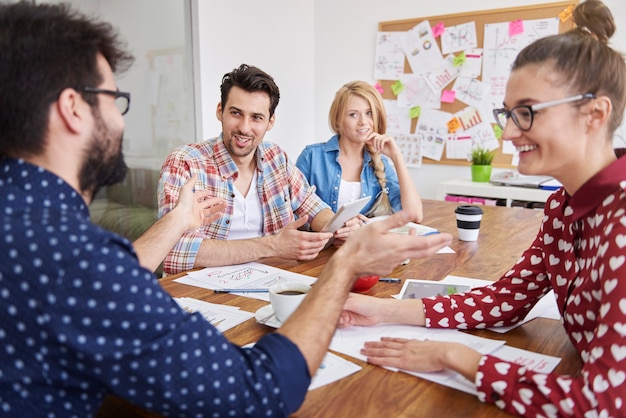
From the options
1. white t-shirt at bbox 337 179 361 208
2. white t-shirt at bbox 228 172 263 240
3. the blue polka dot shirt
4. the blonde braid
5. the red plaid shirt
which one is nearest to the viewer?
the blue polka dot shirt

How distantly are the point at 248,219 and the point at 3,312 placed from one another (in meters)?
1.50

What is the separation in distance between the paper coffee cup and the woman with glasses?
0.75 m

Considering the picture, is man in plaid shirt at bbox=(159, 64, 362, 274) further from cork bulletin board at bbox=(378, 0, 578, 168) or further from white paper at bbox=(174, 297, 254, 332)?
cork bulletin board at bbox=(378, 0, 578, 168)

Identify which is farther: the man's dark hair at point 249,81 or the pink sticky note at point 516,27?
the pink sticky note at point 516,27

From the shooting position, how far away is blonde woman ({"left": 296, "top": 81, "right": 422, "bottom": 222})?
107 inches

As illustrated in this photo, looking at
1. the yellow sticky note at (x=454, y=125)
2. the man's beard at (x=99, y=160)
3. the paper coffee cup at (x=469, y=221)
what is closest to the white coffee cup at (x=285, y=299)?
the man's beard at (x=99, y=160)

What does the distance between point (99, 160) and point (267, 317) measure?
0.50 m

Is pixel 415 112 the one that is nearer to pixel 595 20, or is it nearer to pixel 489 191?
pixel 489 191

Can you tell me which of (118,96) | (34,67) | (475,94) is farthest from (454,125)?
(34,67)

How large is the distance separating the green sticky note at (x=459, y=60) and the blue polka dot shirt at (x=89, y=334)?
3.68m

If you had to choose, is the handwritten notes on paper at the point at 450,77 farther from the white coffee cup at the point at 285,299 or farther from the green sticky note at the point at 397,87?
the white coffee cup at the point at 285,299

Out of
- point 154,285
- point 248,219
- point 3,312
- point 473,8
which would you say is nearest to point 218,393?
point 154,285

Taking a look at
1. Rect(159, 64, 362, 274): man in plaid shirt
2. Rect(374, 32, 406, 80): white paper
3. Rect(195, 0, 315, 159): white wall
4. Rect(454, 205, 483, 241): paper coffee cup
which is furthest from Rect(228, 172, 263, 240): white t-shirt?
Rect(374, 32, 406, 80): white paper

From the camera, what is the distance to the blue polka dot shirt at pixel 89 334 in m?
0.66
